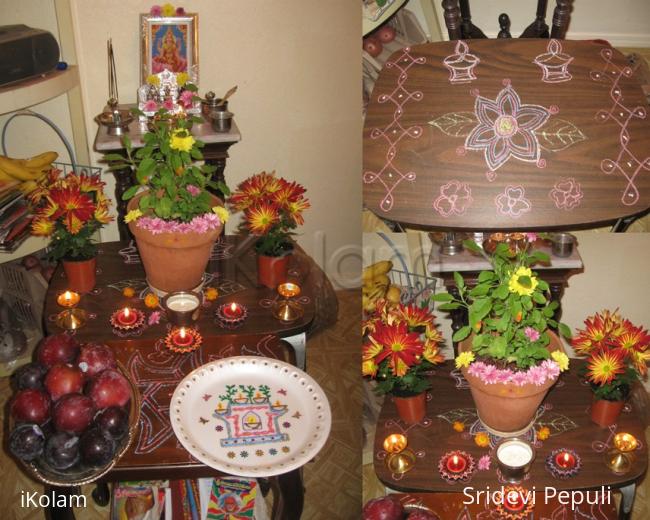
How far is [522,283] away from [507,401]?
0.79ft

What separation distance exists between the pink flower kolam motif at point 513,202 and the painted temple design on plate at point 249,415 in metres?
0.53

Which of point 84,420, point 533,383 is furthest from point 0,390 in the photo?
point 533,383

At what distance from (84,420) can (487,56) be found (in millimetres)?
734

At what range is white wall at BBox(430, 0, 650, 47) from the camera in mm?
1097

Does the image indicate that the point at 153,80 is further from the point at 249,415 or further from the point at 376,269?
the point at 249,415

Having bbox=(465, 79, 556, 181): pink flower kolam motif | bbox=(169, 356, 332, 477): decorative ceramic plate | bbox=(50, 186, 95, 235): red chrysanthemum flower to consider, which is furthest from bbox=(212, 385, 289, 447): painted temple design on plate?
bbox=(465, 79, 556, 181): pink flower kolam motif

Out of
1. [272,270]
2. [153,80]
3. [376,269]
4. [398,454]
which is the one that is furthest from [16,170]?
[398,454]

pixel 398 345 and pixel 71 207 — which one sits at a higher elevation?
pixel 71 207

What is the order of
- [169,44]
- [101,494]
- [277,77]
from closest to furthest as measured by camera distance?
1. [101,494]
2. [169,44]
3. [277,77]

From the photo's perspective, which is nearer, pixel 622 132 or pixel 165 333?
pixel 622 132

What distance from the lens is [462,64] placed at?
851mm

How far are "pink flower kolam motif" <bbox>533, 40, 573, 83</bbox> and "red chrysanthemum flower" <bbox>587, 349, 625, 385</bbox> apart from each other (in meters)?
0.55

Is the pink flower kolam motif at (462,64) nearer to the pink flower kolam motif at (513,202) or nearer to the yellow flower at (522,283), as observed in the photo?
the pink flower kolam motif at (513,202)

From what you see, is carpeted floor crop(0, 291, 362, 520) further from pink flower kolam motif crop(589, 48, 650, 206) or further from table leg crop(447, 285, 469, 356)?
pink flower kolam motif crop(589, 48, 650, 206)
